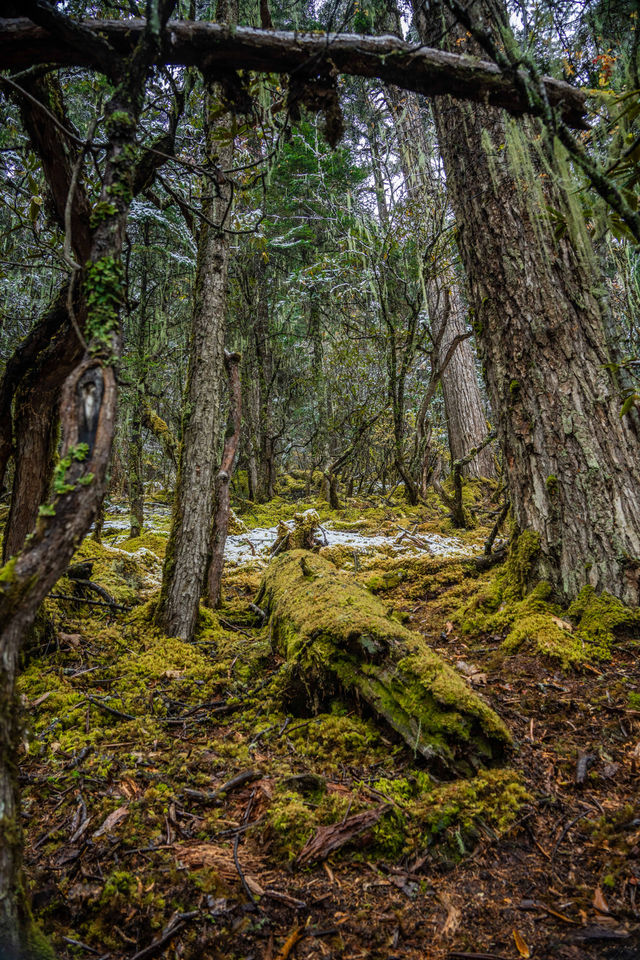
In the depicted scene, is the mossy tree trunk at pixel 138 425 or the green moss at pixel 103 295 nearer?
the green moss at pixel 103 295

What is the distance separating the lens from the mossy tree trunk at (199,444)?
396cm

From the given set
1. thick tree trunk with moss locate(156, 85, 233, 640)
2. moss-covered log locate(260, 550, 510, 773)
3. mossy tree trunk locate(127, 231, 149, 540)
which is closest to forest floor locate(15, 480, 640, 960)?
moss-covered log locate(260, 550, 510, 773)

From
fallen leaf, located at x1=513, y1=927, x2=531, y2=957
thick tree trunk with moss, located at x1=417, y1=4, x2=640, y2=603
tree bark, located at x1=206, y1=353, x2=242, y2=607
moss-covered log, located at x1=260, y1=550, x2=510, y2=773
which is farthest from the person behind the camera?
tree bark, located at x1=206, y1=353, x2=242, y2=607

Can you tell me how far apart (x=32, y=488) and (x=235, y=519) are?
7.34 meters

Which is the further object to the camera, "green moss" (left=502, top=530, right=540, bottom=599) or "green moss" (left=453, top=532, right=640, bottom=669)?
"green moss" (left=502, top=530, right=540, bottom=599)

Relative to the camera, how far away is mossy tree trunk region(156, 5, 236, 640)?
3.96 m

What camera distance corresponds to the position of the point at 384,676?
229cm

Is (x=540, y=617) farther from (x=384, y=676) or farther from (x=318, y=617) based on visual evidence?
(x=318, y=617)

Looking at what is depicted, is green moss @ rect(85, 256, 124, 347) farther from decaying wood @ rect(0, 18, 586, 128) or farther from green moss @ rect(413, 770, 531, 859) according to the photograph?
green moss @ rect(413, 770, 531, 859)

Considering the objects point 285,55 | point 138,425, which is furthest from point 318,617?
point 138,425

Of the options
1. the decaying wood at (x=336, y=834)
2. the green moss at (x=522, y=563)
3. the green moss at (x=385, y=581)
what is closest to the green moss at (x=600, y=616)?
the green moss at (x=522, y=563)

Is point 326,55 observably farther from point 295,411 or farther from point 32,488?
point 295,411

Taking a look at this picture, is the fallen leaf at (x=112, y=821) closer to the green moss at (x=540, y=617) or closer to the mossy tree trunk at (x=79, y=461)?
the mossy tree trunk at (x=79, y=461)

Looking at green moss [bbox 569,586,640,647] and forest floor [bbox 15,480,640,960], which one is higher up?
green moss [bbox 569,586,640,647]
